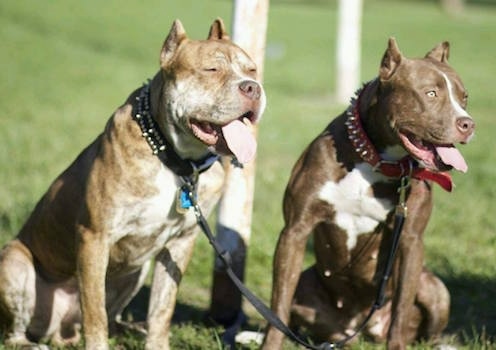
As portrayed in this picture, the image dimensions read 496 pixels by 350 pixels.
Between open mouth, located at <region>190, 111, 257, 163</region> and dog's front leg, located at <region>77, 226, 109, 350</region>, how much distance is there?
0.72 m

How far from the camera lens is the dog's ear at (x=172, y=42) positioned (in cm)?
436

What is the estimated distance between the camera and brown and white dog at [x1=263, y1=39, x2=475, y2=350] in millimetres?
4250

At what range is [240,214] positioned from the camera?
5562 mm

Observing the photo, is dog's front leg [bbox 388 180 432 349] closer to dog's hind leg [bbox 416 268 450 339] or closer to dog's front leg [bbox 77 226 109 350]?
dog's hind leg [bbox 416 268 450 339]

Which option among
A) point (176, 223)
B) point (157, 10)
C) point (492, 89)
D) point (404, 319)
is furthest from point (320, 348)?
point (157, 10)

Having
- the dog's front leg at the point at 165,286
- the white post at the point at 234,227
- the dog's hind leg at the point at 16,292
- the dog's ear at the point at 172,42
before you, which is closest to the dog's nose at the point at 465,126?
the dog's ear at the point at 172,42

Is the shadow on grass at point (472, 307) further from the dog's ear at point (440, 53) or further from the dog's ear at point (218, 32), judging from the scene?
the dog's ear at point (218, 32)

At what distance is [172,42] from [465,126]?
1.46 metres

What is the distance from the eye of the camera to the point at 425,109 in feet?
13.8

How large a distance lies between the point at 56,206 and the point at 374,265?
69.7 inches

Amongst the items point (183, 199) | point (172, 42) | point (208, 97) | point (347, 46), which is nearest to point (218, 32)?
point (172, 42)

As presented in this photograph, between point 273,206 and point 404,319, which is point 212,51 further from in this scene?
point 273,206

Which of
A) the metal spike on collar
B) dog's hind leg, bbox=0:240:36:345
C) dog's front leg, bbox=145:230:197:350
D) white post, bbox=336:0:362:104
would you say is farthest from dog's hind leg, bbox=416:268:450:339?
white post, bbox=336:0:362:104

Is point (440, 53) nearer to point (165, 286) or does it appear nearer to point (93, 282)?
point (165, 286)
